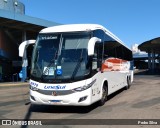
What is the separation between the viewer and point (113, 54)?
1538 cm

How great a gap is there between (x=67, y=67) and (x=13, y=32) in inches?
1313

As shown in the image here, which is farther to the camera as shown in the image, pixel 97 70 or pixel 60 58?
pixel 97 70

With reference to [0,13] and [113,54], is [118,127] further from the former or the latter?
[0,13]

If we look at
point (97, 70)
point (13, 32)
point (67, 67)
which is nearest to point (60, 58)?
point (67, 67)

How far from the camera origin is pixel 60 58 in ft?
36.5

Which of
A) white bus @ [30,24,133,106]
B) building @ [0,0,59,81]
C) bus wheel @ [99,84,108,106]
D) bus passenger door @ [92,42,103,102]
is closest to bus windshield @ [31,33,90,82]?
white bus @ [30,24,133,106]

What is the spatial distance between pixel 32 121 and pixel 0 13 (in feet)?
87.0

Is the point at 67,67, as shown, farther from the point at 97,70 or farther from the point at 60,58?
the point at 97,70

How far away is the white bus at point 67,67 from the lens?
1070 cm

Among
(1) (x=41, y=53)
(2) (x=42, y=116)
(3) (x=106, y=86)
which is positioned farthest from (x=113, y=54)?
(2) (x=42, y=116)

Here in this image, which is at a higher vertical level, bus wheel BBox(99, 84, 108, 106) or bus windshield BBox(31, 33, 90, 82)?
bus windshield BBox(31, 33, 90, 82)

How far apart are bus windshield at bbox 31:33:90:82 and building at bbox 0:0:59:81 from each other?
24992mm

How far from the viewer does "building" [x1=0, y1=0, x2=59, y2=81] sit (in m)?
37.9

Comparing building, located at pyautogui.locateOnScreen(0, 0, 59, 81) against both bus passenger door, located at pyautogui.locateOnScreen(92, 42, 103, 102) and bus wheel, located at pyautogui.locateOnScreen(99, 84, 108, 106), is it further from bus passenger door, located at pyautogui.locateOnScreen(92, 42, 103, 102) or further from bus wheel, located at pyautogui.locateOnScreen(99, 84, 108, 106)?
bus passenger door, located at pyautogui.locateOnScreen(92, 42, 103, 102)
